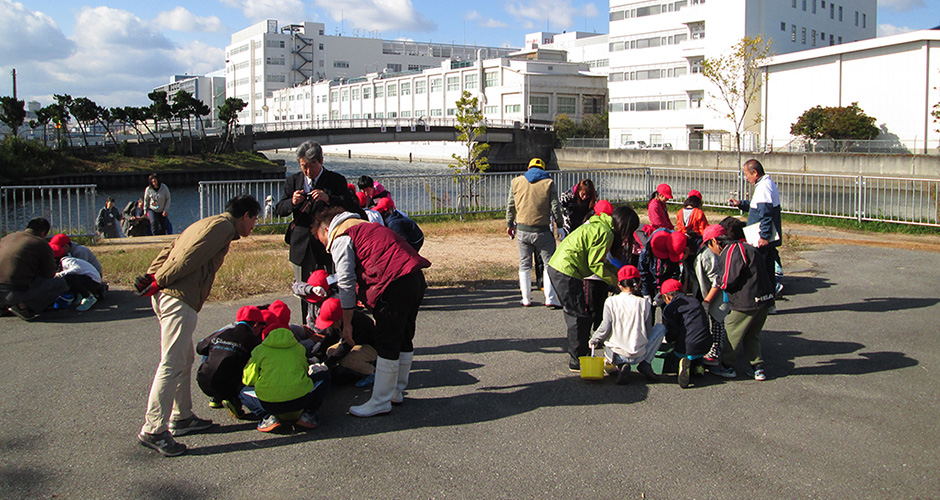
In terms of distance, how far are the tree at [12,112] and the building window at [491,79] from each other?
49316mm

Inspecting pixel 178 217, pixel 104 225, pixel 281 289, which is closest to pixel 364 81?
pixel 178 217

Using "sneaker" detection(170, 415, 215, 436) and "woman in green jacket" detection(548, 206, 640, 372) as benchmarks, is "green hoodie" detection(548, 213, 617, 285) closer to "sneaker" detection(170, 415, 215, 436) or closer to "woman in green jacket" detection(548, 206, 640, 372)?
"woman in green jacket" detection(548, 206, 640, 372)

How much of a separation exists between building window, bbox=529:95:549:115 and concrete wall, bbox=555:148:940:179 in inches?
903

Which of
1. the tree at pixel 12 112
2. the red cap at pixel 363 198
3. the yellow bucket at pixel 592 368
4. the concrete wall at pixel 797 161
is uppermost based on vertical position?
the tree at pixel 12 112

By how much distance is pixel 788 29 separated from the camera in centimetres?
5594

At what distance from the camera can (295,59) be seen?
122875 millimetres

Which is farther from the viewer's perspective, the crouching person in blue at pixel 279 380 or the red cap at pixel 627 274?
the red cap at pixel 627 274

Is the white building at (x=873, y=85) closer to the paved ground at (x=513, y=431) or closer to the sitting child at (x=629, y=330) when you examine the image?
the paved ground at (x=513, y=431)

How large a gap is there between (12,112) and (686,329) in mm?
60960

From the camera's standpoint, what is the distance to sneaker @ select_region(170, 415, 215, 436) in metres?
4.87

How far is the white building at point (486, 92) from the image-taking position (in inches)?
3098

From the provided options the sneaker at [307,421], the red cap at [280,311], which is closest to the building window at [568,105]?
the red cap at [280,311]

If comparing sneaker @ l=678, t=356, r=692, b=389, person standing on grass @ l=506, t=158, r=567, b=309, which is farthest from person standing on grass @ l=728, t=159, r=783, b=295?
sneaker @ l=678, t=356, r=692, b=389

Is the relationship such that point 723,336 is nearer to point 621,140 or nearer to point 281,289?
point 281,289
